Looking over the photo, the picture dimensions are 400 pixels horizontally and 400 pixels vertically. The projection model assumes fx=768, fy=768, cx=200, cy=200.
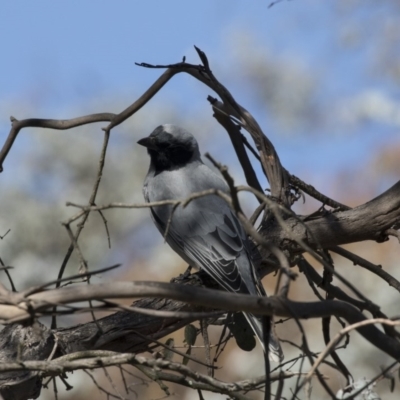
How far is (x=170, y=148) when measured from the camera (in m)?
5.03

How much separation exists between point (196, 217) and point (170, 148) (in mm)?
694

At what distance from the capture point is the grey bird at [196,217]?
404 centimetres

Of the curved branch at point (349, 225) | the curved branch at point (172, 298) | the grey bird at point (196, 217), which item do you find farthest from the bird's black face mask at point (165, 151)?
the curved branch at point (172, 298)

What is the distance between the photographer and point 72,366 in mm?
2266

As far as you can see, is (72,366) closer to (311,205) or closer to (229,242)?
(229,242)

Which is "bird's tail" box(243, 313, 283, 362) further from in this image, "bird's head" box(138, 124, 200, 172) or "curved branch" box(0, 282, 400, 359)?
"bird's head" box(138, 124, 200, 172)

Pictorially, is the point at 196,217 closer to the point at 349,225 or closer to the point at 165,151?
the point at 165,151

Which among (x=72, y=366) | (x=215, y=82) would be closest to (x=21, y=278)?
(x=215, y=82)

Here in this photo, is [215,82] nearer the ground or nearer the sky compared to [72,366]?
nearer the sky

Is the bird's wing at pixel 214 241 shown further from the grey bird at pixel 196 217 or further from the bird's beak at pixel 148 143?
the bird's beak at pixel 148 143

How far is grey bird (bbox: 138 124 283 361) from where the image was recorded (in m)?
4.04

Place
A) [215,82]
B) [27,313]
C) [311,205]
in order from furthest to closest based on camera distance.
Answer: [311,205], [215,82], [27,313]

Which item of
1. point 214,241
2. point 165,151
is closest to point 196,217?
point 214,241

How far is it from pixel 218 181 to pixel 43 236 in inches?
313
